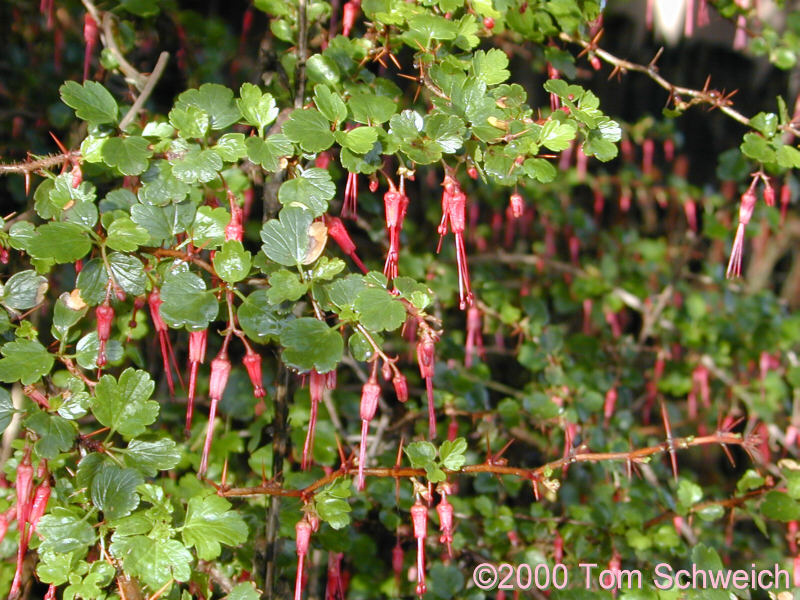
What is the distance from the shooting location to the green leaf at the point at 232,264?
870 mm

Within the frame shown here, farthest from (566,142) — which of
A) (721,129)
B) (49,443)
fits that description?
(721,129)

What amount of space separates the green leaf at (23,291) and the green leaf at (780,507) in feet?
3.40

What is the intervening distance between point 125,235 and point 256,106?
0.69 ft

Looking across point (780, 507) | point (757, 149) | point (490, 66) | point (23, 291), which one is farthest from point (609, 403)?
point (23, 291)

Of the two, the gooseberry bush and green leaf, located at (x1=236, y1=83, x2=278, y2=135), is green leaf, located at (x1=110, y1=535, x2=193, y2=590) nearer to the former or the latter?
the gooseberry bush

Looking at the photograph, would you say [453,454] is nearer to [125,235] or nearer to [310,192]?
[310,192]

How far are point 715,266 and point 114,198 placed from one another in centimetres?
162

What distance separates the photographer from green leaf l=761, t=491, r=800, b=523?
44.6 inches

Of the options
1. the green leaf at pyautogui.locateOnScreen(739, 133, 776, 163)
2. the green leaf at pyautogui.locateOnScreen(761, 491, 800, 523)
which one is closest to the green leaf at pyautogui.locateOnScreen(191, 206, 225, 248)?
the green leaf at pyautogui.locateOnScreen(739, 133, 776, 163)

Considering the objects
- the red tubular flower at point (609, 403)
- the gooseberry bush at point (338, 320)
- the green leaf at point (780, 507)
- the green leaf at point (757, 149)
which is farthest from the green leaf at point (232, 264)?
the red tubular flower at point (609, 403)

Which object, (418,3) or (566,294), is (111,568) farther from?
(566,294)

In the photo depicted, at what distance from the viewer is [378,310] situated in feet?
2.69

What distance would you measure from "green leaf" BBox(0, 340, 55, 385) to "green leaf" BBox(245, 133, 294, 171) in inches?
12.8

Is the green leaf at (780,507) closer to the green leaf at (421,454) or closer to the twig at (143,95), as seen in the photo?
the green leaf at (421,454)
